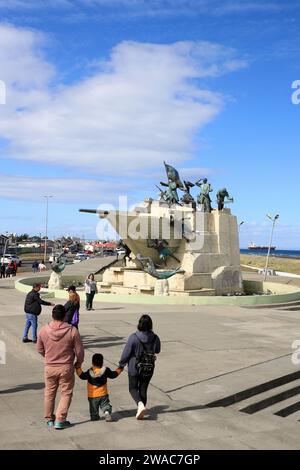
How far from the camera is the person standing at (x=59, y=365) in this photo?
217 inches

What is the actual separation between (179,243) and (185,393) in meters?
16.8

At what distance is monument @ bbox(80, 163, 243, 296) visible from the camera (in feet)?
74.5

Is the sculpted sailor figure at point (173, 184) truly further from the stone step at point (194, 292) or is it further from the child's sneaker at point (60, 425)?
the child's sneaker at point (60, 425)

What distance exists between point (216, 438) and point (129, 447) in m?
0.97

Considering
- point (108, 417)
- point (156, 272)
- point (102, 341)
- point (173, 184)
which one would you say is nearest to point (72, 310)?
point (102, 341)

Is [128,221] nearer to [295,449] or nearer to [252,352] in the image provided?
[252,352]

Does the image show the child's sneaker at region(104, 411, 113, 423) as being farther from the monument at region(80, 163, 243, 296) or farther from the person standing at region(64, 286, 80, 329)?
the monument at region(80, 163, 243, 296)

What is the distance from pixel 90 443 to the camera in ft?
16.7

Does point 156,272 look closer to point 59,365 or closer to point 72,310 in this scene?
point 72,310

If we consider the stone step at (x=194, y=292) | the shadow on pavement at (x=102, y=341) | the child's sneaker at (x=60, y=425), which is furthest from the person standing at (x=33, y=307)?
the stone step at (x=194, y=292)

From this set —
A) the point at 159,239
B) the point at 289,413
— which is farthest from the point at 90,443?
the point at 159,239

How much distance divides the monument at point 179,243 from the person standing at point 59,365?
16229mm

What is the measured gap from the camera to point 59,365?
556 centimetres

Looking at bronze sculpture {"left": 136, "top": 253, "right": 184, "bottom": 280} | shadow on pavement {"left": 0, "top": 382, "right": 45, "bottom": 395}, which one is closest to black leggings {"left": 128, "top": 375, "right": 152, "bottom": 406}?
shadow on pavement {"left": 0, "top": 382, "right": 45, "bottom": 395}
